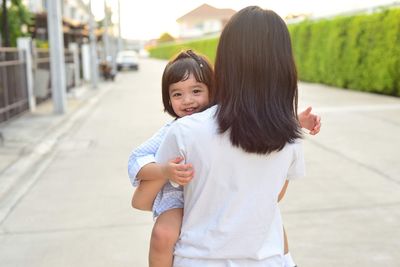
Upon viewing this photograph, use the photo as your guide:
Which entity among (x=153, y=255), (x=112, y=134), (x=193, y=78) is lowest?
(x=112, y=134)

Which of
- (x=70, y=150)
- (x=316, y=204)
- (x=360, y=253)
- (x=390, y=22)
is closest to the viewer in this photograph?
(x=360, y=253)

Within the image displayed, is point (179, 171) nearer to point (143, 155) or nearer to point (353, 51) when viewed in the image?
point (143, 155)

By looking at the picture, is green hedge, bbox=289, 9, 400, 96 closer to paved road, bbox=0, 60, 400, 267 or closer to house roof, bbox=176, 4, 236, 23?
paved road, bbox=0, 60, 400, 267

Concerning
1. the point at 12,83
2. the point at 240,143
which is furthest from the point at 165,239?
the point at 12,83

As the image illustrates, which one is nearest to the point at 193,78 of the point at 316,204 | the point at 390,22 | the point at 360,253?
the point at 360,253

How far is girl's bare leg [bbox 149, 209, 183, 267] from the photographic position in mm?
1874

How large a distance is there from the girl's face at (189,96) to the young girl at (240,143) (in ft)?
0.71

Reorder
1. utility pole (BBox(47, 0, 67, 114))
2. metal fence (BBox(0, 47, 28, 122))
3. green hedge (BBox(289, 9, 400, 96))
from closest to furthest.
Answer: metal fence (BBox(0, 47, 28, 122)), utility pole (BBox(47, 0, 67, 114)), green hedge (BBox(289, 9, 400, 96))

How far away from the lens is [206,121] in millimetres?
1729

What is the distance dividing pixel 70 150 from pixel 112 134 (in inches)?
62.1

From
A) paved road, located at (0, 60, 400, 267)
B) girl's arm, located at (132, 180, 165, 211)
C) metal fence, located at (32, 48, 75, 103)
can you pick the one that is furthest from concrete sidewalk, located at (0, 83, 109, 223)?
girl's arm, located at (132, 180, 165, 211)

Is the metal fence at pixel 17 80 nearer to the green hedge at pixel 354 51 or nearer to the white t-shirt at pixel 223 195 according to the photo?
the green hedge at pixel 354 51

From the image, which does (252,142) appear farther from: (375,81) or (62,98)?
(375,81)

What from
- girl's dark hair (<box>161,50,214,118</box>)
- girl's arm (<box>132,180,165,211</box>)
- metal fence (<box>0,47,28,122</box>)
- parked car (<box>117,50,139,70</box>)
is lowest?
parked car (<box>117,50,139,70</box>)
